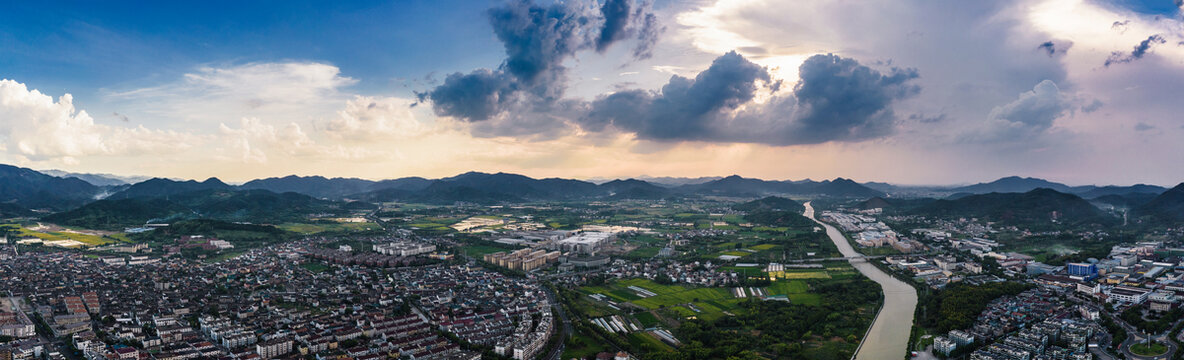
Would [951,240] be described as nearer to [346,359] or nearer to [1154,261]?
[1154,261]

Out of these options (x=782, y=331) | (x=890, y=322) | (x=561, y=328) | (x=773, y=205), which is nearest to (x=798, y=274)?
(x=890, y=322)

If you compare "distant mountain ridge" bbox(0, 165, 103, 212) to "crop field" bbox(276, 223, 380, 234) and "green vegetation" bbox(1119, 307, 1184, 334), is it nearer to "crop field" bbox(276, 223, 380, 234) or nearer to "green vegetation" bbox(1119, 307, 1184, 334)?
"crop field" bbox(276, 223, 380, 234)

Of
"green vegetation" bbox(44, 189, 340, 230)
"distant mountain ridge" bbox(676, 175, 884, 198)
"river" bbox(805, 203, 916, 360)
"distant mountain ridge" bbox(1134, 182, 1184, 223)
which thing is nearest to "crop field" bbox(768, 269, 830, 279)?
"river" bbox(805, 203, 916, 360)

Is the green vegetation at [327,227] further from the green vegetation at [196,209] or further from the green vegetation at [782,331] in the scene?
the green vegetation at [782,331]

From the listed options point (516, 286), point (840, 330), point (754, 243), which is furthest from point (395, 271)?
point (754, 243)

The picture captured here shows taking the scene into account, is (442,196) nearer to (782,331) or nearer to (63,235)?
(63,235)

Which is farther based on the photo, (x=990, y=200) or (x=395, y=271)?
(x=990, y=200)
